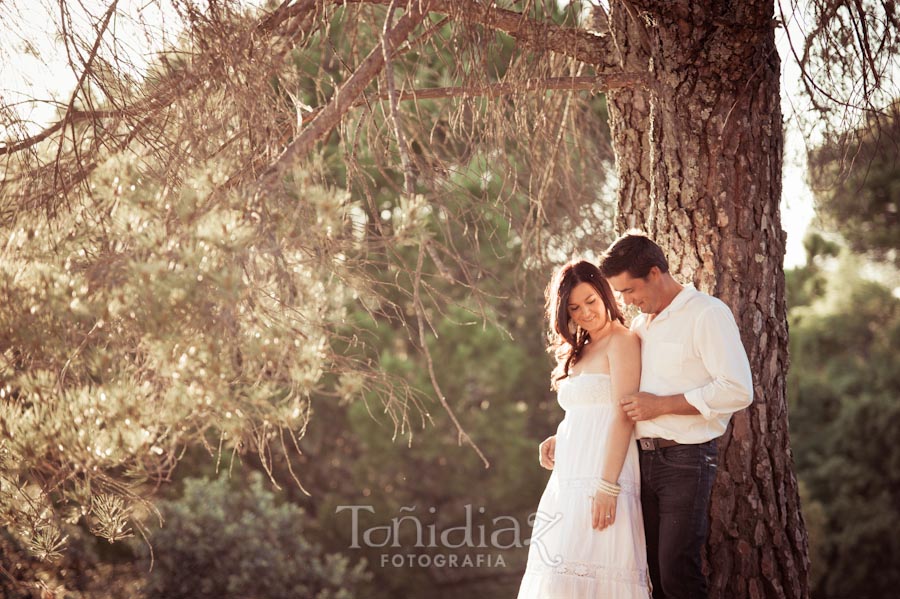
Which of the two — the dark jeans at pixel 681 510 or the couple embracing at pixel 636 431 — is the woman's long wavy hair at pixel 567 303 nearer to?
the couple embracing at pixel 636 431

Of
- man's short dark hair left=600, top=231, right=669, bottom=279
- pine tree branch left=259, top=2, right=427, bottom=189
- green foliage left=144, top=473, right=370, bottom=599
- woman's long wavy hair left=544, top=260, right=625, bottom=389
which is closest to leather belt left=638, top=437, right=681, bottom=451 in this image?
woman's long wavy hair left=544, top=260, right=625, bottom=389

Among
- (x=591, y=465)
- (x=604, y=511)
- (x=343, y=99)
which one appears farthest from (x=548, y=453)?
(x=343, y=99)

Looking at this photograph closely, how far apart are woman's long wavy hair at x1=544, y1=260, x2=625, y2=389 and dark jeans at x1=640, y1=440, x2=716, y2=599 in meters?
0.38

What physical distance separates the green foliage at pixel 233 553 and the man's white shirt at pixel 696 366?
4.53 meters

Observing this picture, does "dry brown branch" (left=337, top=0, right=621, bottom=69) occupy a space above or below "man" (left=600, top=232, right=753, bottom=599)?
above

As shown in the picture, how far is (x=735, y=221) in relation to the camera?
9.89 ft

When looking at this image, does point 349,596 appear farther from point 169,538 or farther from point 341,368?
point 341,368

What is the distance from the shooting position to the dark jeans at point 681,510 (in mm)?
2547

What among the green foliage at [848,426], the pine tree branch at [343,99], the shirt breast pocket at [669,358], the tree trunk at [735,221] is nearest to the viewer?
the shirt breast pocket at [669,358]

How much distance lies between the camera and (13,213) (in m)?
3.06

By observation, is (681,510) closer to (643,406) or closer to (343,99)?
(643,406)

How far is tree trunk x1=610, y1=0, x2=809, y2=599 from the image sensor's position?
2998mm

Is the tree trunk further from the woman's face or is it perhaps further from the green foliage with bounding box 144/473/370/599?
the green foliage with bounding box 144/473/370/599

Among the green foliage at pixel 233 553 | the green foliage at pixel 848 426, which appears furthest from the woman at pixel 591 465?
the green foliage at pixel 848 426
